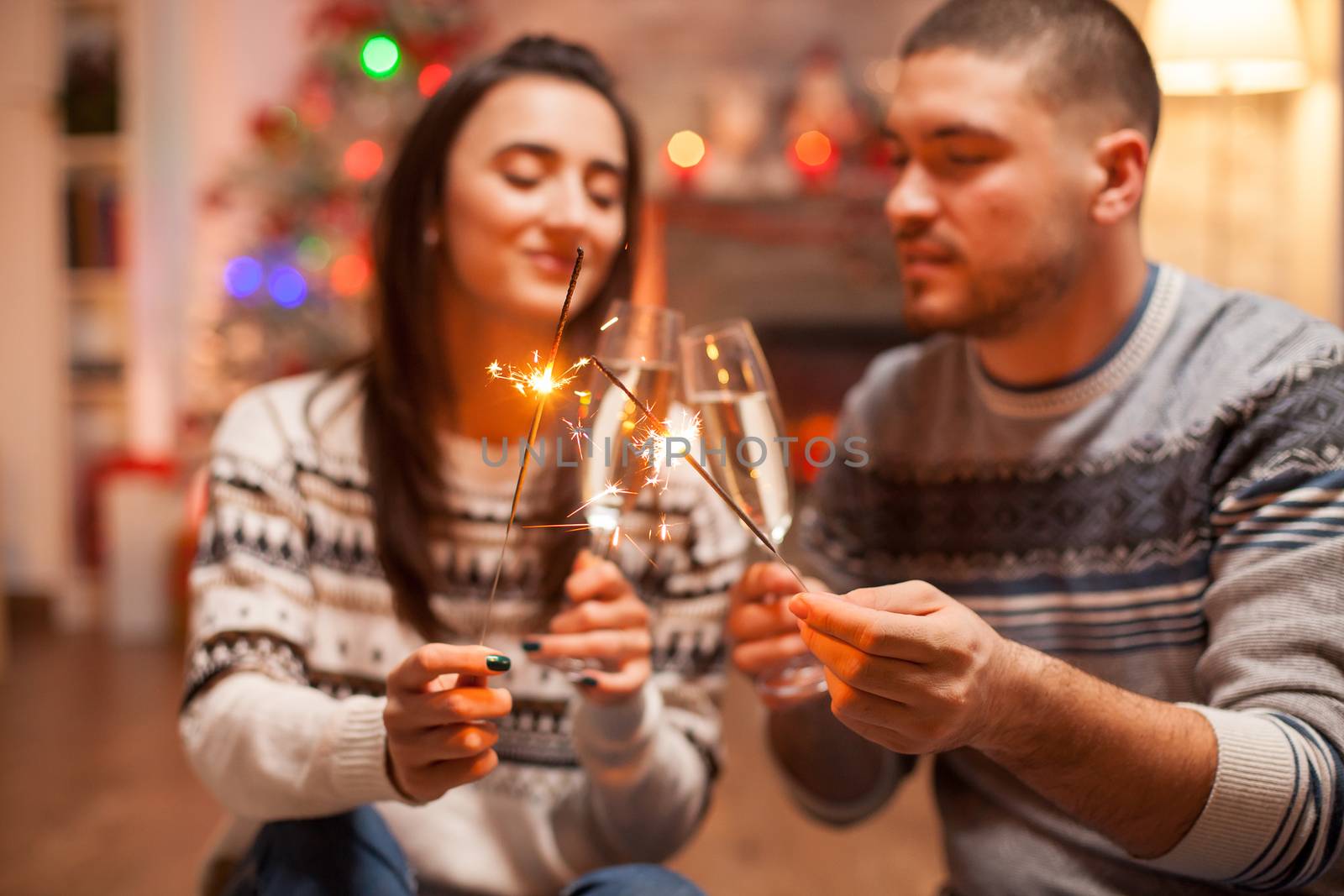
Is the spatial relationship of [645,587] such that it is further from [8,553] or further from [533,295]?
[8,553]

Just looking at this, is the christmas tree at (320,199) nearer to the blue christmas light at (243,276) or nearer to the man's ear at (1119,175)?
the blue christmas light at (243,276)

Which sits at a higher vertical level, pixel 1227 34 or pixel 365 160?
pixel 1227 34

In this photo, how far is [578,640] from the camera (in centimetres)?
75

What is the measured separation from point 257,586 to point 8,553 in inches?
128

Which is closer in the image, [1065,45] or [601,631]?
[601,631]

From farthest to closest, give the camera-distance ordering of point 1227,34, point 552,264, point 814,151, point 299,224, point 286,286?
point 814,151 < point 299,224 < point 286,286 < point 1227,34 < point 552,264

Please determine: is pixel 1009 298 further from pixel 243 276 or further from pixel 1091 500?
pixel 243 276

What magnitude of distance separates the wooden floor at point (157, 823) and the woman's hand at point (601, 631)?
1.17 meters

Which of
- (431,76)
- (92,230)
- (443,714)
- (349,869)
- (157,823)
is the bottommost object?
(157,823)

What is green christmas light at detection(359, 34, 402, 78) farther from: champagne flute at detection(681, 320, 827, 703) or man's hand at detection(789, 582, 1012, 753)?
man's hand at detection(789, 582, 1012, 753)

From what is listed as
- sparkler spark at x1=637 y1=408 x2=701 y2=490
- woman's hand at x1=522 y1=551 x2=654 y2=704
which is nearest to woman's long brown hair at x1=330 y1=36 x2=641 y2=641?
woman's hand at x1=522 y1=551 x2=654 y2=704

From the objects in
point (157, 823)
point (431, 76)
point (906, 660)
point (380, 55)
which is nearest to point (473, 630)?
point (906, 660)

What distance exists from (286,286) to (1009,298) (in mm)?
2886

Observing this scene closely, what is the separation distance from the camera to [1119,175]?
0.93m
